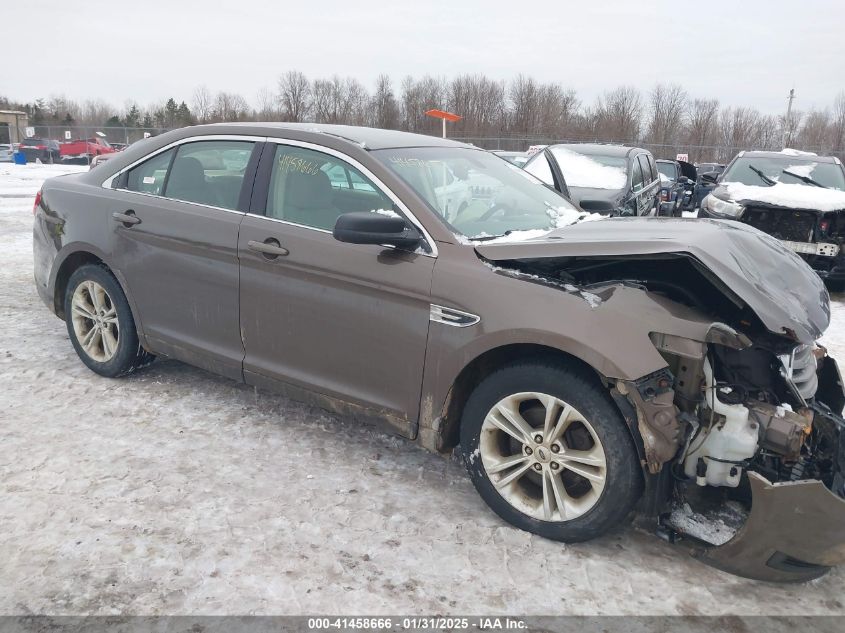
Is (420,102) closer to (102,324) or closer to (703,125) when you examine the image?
(703,125)

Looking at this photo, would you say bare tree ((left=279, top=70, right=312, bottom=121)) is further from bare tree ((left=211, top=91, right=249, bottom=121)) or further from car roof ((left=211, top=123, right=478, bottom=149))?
car roof ((left=211, top=123, right=478, bottom=149))

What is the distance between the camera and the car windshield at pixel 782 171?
940cm

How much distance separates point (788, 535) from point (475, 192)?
7.27ft

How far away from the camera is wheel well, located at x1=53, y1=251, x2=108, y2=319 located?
4582 millimetres

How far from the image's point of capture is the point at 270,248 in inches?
140

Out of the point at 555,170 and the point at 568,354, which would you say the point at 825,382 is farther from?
the point at 555,170

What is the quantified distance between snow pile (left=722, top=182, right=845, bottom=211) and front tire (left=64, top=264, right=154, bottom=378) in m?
6.94

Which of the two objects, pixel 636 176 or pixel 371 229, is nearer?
pixel 371 229

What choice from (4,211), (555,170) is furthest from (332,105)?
(555,170)

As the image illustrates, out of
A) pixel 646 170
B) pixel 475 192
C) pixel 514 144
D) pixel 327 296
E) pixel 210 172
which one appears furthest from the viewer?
pixel 514 144

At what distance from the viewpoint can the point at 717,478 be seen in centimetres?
277

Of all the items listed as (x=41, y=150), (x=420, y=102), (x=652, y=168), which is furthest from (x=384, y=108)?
(x=652, y=168)

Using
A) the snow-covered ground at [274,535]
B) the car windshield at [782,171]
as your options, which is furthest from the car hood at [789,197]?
the snow-covered ground at [274,535]

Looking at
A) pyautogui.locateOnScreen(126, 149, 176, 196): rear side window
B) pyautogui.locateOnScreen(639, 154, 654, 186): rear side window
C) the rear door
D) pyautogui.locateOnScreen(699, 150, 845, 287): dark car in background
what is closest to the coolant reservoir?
the rear door
